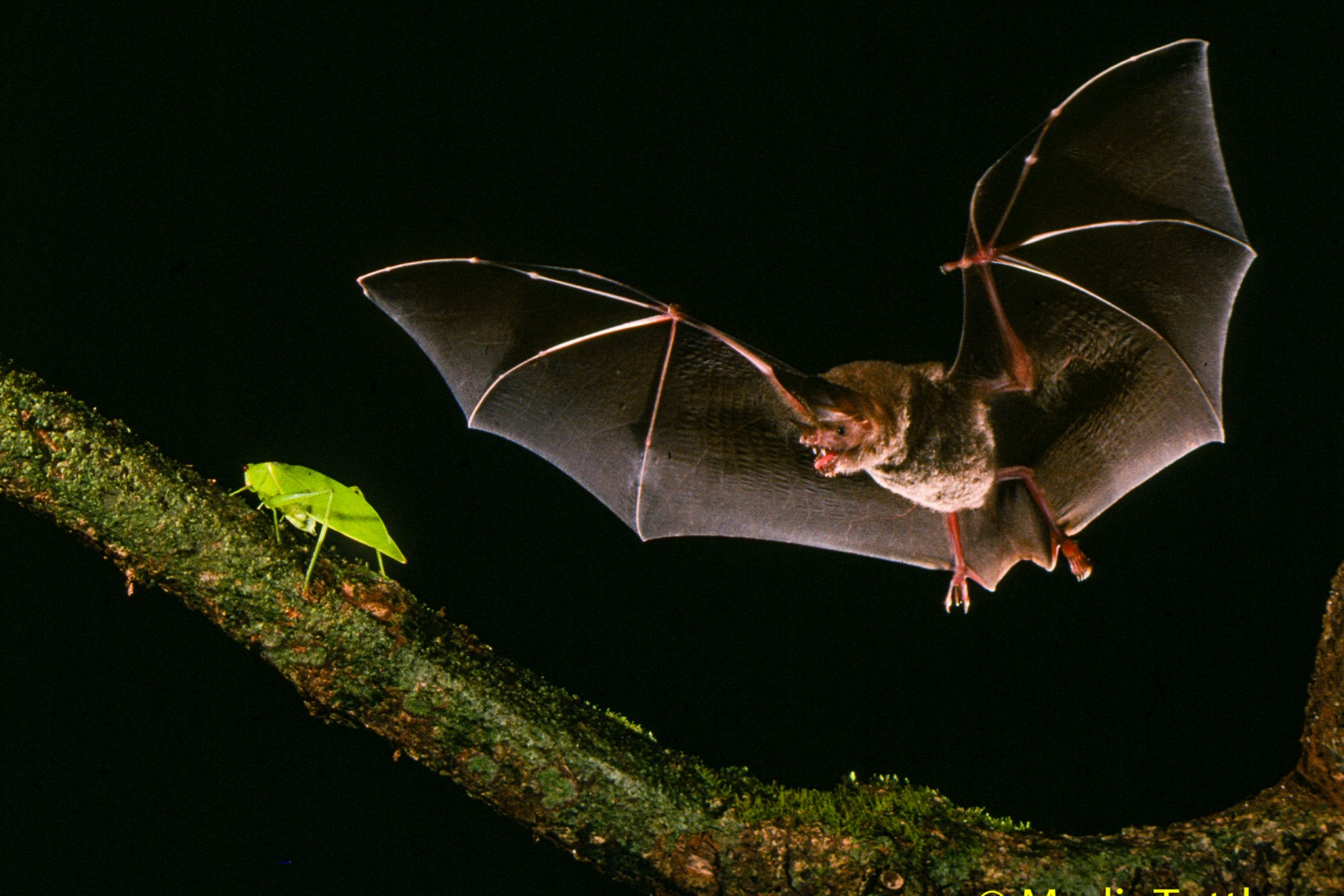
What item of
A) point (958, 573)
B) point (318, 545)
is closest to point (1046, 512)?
point (958, 573)

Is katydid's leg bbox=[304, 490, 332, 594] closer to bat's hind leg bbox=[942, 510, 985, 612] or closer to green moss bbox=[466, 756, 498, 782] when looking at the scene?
green moss bbox=[466, 756, 498, 782]

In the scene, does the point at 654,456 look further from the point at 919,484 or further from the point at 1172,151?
the point at 1172,151

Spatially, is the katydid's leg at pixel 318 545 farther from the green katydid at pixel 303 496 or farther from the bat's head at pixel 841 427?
the bat's head at pixel 841 427

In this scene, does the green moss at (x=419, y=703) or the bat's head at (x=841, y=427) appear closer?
the green moss at (x=419, y=703)

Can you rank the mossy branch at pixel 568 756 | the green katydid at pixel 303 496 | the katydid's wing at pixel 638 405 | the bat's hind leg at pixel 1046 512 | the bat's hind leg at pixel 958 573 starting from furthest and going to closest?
1. the bat's hind leg at pixel 958 573
2. the bat's hind leg at pixel 1046 512
3. the katydid's wing at pixel 638 405
4. the green katydid at pixel 303 496
5. the mossy branch at pixel 568 756

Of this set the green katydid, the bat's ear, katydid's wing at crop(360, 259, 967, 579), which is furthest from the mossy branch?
the bat's ear

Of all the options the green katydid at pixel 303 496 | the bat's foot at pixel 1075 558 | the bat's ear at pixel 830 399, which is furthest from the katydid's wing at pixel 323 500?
the bat's foot at pixel 1075 558

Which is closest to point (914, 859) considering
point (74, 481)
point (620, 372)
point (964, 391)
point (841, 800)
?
point (841, 800)
